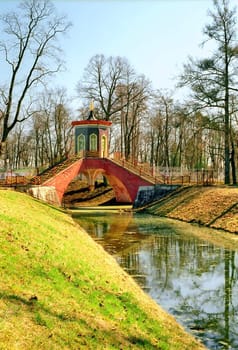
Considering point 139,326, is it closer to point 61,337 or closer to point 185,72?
point 61,337

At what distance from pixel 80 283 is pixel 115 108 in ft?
129

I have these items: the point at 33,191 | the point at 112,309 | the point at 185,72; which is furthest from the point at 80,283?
the point at 185,72

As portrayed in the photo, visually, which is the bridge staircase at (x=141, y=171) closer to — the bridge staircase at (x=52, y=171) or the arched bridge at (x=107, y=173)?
the arched bridge at (x=107, y=173)

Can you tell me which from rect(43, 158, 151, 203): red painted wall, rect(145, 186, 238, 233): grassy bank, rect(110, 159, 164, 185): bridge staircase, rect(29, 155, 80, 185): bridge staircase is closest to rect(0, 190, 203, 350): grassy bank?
rect(145, 186, 238, 233): grassy bank

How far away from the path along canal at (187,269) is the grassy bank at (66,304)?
2.62 feet

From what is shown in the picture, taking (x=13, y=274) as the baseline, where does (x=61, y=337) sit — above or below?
below

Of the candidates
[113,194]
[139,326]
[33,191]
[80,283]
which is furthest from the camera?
[113,194]

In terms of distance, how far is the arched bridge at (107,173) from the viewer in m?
33.5

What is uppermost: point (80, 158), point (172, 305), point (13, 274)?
point (80, 158)

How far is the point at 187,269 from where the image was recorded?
12.9m

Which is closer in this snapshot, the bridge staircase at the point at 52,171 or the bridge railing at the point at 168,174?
the bridge staircase at the point at 52,171

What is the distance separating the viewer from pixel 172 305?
30.4 ft

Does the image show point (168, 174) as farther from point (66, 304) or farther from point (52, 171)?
point (66, 304)

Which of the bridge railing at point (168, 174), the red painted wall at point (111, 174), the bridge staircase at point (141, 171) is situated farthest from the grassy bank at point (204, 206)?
the red painted wall at point (111, 174)
